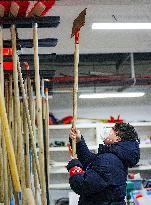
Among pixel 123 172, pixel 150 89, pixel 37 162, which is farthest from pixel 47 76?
pixel 150 89

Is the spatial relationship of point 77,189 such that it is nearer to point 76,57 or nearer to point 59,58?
point 76,57

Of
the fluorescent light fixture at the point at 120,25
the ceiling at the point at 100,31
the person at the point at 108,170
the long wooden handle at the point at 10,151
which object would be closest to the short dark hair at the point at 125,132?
the person at the point at 108,170

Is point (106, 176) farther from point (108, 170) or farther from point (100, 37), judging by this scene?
point (100, 37)

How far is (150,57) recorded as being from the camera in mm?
8648

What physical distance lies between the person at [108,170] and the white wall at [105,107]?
6415 millimetres

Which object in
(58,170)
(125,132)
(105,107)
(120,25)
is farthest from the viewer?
(105,107)

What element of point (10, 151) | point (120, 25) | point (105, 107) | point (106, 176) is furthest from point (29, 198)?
point (105, 107)

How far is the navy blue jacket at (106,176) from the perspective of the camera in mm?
2957

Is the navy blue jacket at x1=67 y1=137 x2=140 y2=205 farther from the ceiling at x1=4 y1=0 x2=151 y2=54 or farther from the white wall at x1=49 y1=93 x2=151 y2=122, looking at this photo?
the white wall at x1=49 y1=93 x2=151 y2=122

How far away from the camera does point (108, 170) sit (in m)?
3.01

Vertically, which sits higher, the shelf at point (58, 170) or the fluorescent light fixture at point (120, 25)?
the fluorescent light fixture at point (120, 25)

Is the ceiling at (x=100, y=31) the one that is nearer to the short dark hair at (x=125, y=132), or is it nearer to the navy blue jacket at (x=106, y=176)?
the short dark hair at (x=125, y=132)

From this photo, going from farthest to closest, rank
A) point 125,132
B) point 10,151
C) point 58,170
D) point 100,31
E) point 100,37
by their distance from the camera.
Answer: point 58,170
point 100,37
point 100,31
point 125,132
point 10,151

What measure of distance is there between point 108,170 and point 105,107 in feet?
22.8
